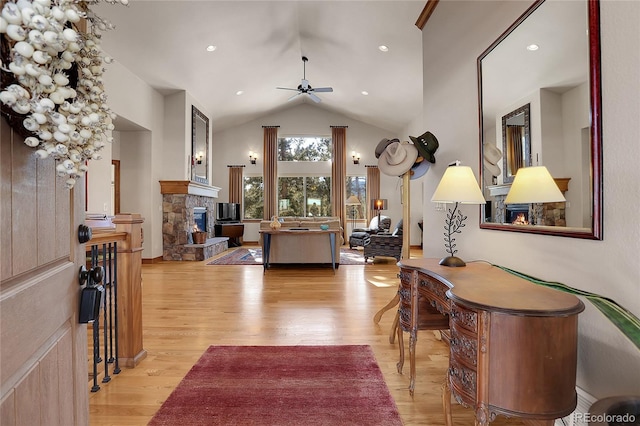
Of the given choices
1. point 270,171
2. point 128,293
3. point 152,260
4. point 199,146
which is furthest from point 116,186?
point 128,293

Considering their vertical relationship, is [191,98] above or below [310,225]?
above

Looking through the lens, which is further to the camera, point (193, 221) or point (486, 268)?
point (193, 221)

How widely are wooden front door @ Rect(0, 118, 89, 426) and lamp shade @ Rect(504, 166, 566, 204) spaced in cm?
201

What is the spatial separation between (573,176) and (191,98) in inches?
292

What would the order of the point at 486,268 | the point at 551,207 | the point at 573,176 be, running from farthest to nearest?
1. the point at 486,268
2. the point at 551,207
3. the point at 573,176

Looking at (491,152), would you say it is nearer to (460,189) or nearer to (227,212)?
(460,189)

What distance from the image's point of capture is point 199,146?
306 inches

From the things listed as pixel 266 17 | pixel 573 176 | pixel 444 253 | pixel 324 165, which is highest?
pixel 266 17

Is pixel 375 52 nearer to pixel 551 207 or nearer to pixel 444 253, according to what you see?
pixel 444 253

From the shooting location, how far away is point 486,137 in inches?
89.5

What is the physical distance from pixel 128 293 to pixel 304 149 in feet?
28.7

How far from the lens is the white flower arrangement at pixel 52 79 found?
0.56m

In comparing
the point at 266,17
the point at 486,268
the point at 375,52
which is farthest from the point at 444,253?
the point at 266,17

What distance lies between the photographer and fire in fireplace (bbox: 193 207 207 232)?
25.5ft
